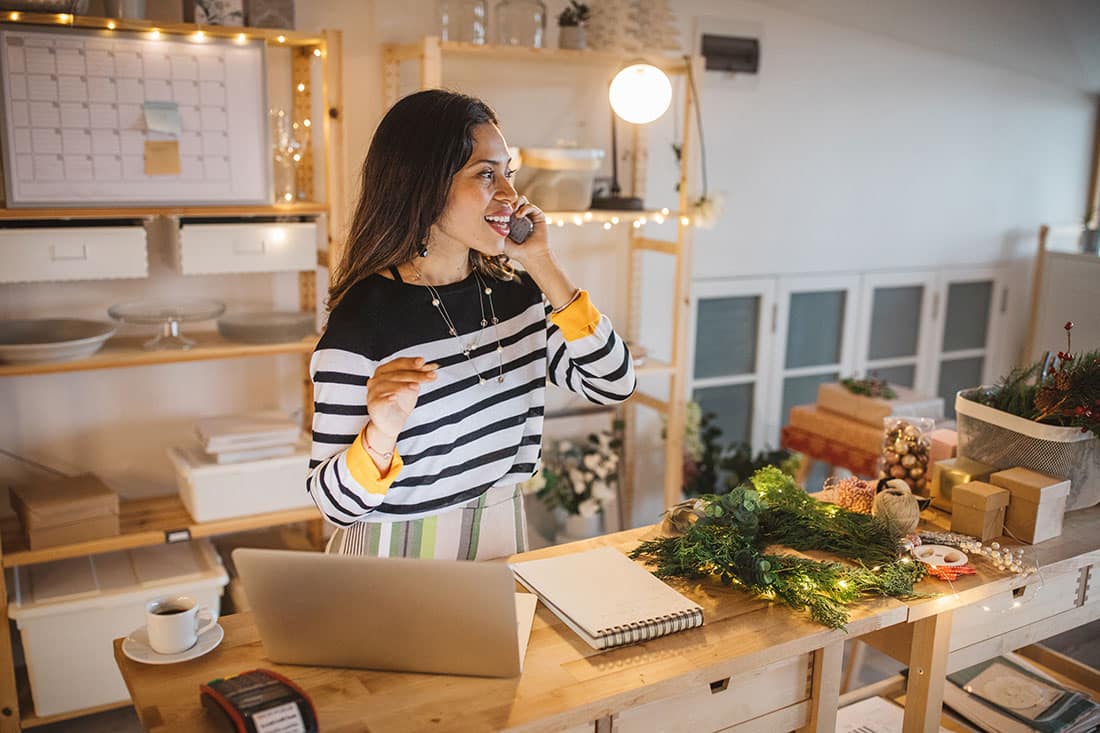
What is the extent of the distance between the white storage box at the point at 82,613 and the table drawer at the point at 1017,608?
6.31ft

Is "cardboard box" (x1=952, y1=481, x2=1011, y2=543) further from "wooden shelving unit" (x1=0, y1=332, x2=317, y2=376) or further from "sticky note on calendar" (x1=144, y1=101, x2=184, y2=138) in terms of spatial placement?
"sticky note on calendar" (x1=144, y1=101, x2=184, y2=138)

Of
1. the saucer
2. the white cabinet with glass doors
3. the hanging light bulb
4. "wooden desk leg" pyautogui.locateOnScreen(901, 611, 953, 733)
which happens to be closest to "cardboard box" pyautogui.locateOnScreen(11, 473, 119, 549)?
the saucer

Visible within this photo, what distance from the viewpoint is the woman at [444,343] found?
1.56m

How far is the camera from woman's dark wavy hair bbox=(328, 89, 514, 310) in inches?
62.7

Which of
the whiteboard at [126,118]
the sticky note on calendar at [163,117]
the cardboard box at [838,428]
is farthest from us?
the cardboard box at [838,428]

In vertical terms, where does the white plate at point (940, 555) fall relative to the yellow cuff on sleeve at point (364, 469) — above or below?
below

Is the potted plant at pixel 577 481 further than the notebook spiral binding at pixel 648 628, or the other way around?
the potted plant at pixel 577 481

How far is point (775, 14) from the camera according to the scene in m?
3.80

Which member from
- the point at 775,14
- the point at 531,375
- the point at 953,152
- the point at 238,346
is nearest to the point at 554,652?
the point at 531,375

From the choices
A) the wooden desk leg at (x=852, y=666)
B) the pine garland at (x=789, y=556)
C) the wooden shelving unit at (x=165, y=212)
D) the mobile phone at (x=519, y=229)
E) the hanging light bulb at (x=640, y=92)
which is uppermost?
the hanging light bulb at (x=640, y=92)

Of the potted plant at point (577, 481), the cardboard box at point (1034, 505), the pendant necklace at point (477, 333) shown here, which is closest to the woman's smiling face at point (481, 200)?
the pendant necklace at point (477, 333)

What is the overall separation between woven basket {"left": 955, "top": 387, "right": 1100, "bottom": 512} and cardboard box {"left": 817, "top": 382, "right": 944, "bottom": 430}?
1333mm

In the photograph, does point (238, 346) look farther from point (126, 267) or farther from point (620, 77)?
point (620, 77)

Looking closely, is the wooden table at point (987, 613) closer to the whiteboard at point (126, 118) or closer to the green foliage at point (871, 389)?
the green foliage at point (871, 389)
